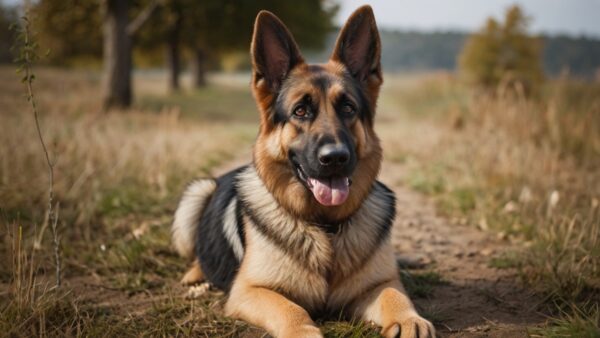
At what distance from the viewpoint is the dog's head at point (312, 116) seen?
3.06 metres

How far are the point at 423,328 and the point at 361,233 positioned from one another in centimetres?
91

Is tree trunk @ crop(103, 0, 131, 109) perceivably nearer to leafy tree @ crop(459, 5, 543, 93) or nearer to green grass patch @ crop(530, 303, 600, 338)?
green grass patch @ crop(530, 303, 600, 338)

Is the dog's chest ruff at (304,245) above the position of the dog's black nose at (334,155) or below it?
below

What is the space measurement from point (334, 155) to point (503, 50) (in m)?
28.3

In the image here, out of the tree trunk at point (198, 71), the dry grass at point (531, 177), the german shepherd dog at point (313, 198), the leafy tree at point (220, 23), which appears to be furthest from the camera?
the tree trunk at point (198, 71)

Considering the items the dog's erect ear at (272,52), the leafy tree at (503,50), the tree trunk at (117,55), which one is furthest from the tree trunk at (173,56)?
the dog's erect ear at (272,52)

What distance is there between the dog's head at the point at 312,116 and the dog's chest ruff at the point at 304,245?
0.41 feet

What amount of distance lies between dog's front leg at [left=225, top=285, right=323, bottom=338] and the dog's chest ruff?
133mm

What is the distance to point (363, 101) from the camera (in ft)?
11.1

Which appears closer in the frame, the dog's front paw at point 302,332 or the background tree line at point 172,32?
the dog's front paw at point 302,332

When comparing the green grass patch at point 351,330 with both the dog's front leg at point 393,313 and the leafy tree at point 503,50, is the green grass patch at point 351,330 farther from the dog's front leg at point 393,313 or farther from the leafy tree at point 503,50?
the leafy tree at point 503,50

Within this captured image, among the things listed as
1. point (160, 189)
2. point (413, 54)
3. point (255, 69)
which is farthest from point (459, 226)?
point (413, 54)

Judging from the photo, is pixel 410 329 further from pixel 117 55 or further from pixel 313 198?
pixel 117 55

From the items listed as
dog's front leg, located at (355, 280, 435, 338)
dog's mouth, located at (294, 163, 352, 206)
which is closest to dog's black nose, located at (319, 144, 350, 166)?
dog's mouth, located at (294, 163, 352, 206)
